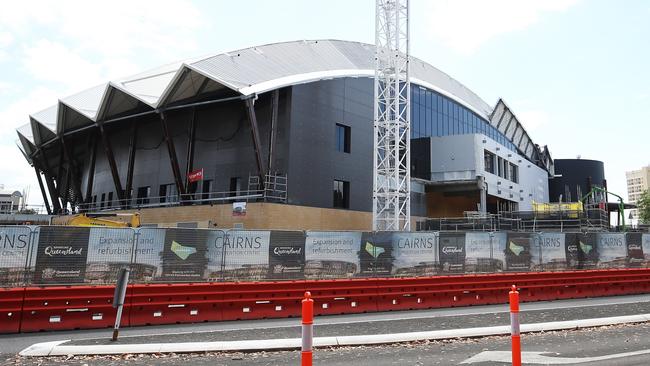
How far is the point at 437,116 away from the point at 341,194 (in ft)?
62.8

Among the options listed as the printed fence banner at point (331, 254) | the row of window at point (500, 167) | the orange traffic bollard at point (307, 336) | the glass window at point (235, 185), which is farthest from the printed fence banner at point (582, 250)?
the row of window at point (500, 167)

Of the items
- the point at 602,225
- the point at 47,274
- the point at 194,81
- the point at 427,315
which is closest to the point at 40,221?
the point at 194,81

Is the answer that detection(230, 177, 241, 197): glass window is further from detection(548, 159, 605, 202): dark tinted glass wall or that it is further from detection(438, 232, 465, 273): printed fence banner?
detection(548, 159, 605, 202): dark tinted glass wall

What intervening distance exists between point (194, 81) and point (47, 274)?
2614cm

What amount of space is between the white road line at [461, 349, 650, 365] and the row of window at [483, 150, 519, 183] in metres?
39.7

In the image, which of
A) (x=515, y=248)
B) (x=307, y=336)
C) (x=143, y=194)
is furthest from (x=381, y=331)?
(x=143, y=194)

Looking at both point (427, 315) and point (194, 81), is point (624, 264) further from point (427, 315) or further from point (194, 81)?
point (194, 81)

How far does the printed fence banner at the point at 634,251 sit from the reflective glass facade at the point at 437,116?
27.3 m

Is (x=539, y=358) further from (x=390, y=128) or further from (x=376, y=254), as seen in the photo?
(x=390, y=128)

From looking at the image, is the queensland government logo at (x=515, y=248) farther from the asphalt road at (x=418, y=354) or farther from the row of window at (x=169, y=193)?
the row of window at (x=169, y=193)

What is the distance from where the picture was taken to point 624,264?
1903 centimetres

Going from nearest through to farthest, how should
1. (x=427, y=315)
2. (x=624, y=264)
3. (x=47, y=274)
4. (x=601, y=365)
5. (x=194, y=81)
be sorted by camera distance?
(x=601, y=365), (x=47, y=274), (x=427, y=315), (x=624, y=264), (x=194, y=81)

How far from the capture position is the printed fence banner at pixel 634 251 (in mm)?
19375

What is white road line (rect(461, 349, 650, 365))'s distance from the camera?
284 inches
